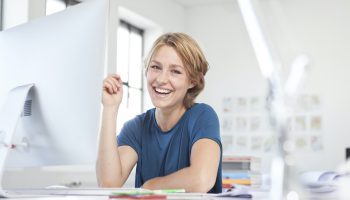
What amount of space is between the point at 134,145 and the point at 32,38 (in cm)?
56

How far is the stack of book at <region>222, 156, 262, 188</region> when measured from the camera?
319 cm

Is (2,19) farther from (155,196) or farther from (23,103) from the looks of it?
(155,196)

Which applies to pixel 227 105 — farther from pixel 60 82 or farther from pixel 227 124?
pixel 60 82

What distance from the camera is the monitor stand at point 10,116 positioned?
0.98 metres

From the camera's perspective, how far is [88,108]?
93cm

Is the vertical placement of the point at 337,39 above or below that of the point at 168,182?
above

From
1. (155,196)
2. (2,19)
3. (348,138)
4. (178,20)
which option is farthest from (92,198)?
(178,20)

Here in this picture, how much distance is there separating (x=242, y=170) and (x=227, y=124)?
5.28ft

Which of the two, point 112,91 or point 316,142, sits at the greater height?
point 316,142

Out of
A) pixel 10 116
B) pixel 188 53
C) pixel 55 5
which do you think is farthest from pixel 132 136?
pixel 55 5

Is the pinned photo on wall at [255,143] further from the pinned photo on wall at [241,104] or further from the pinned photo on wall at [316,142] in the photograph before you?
the pinned photo on wall at [316,142]

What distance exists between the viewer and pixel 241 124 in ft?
16.3

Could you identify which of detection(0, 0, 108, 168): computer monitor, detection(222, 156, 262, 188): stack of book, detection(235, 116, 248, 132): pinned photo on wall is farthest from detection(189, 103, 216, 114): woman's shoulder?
detection(235, 116, 248, 132): pinned photo on wall

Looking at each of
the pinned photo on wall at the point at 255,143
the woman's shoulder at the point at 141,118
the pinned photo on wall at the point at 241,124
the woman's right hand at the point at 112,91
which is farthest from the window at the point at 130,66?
the woman's right hand at the point at 112,91
